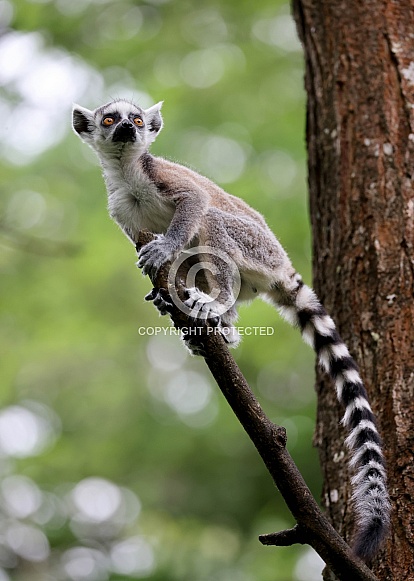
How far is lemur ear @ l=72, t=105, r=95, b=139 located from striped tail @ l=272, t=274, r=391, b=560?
6.83 ft

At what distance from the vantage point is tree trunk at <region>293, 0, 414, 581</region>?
434cm

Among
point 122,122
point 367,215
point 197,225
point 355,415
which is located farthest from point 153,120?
point 355,415

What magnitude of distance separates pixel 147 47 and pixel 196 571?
21.9 ft

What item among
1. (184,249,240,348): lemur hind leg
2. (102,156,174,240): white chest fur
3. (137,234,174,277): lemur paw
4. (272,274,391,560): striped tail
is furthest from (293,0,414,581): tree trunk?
(137,234,174,277): lemur paw

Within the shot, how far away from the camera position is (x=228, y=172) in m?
9.68

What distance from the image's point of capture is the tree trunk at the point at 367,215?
4340mm

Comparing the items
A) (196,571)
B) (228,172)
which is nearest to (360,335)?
(196,571)

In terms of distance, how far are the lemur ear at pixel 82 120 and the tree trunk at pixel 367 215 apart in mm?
1810

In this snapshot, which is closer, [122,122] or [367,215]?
[367,215]

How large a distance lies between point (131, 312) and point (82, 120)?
424cm

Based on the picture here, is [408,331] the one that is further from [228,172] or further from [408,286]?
[228,172]

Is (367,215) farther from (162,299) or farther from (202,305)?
(162,299)

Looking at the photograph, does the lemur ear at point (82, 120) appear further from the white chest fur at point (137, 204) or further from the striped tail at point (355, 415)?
the striped tail at point (355, 415)

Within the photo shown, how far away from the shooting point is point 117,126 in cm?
Result: 580
